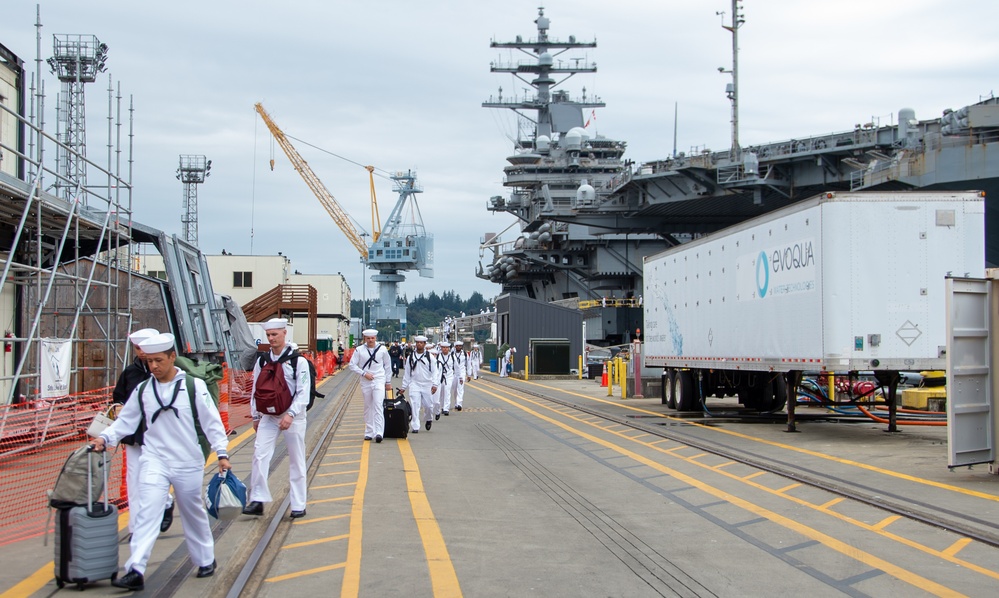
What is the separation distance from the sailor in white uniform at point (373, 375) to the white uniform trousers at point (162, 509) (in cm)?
868

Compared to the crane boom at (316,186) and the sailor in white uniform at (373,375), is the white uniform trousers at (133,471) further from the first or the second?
the crane boom at (316,186)

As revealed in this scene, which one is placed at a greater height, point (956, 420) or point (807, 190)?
point (807, 190)

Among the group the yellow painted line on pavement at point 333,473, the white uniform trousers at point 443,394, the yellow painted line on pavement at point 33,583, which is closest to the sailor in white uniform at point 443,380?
the white uniform trousers at point 443,394

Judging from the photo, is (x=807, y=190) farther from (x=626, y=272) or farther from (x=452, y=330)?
(x=452, y=330)

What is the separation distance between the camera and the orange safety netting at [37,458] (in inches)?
372

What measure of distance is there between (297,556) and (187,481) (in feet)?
4.38

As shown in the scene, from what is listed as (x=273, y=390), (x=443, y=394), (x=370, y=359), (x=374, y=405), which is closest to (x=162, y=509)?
(x=273, y=390)

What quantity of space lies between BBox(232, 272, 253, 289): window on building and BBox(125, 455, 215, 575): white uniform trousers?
6488 centimetres

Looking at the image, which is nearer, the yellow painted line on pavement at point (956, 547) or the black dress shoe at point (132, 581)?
the black dress shoe at point (132, 581)

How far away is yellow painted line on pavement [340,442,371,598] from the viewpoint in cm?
650

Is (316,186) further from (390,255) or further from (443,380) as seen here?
(443,380)

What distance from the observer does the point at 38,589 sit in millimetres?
6590

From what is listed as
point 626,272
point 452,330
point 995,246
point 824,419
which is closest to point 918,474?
point 824,419

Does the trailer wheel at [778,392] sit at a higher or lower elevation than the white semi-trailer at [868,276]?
lower
